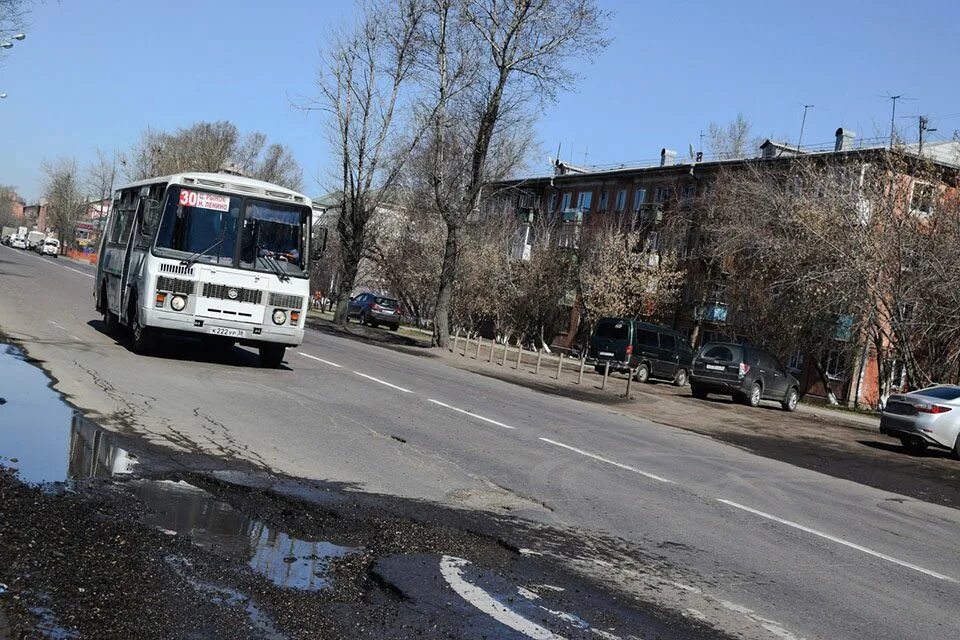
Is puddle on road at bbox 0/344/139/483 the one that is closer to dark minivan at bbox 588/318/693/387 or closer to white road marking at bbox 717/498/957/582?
white road marking at bbox 717/498/957/582

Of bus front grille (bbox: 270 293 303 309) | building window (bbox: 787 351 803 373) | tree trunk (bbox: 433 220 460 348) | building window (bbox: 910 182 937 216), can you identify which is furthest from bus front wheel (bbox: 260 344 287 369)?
building window (bbox: 787 351 803 373)

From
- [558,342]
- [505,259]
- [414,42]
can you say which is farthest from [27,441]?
[558,342]

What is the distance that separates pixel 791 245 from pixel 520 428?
23.3 metres

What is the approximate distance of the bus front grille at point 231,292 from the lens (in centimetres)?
1645

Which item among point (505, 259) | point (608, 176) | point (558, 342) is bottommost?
point (558, 342)

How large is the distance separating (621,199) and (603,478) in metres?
54.0

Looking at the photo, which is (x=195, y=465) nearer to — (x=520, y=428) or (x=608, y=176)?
(x=520, y=428)

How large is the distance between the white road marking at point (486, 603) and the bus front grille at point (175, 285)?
11262 mm

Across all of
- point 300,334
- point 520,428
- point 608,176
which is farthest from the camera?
point 608,176

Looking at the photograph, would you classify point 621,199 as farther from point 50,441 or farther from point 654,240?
point 50,441

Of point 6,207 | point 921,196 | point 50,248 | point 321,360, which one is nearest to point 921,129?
point 921,196

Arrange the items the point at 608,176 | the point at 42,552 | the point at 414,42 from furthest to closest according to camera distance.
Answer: the point at 608,176 < the point at 414,42 < the point at 42,552

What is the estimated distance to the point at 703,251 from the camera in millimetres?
47812

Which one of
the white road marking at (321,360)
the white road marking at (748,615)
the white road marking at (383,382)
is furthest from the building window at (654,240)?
the white road marking at (748,615)
